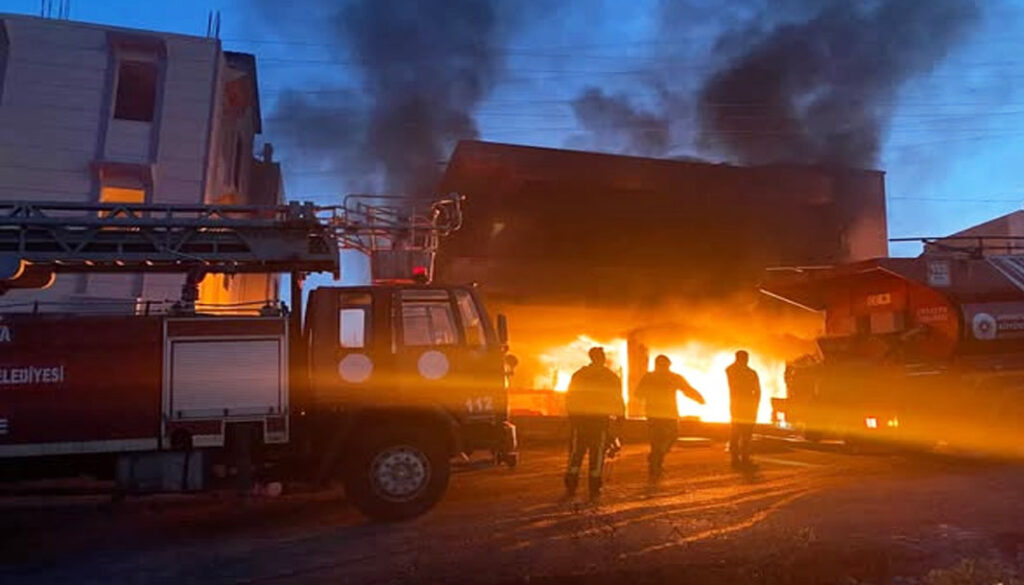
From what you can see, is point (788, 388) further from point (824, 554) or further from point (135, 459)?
point (135, 459)

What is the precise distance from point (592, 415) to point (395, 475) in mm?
2238

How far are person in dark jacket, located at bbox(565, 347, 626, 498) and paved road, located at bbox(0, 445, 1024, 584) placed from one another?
260 millimetres

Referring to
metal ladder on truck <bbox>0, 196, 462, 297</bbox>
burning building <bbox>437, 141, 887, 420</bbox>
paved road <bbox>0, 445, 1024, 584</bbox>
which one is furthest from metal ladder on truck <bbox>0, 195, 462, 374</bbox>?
burning building <bbox>437, 141, 887, 420</bbox>

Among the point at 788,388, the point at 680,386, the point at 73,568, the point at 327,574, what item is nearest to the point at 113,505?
the point at 73,568

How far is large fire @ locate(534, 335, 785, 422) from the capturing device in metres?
17.9

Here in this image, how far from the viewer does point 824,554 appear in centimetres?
550

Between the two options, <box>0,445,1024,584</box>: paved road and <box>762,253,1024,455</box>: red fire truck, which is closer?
<box>0,445,1024,584</box>: paved road

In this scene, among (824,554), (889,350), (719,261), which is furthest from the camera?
(719,261)

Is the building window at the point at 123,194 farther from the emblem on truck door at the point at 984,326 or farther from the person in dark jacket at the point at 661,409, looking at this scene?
the emblem on truck door at the point at 984,326

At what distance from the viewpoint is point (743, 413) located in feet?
33.3

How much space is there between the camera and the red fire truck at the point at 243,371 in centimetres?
682

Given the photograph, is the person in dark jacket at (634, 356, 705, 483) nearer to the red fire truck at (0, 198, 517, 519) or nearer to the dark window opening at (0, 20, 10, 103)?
the red fire truck at (0, 198, 517, 519)

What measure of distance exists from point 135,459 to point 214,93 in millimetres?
10220

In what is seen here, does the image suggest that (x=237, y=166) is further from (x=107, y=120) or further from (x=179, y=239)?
(x=179, y=239)
